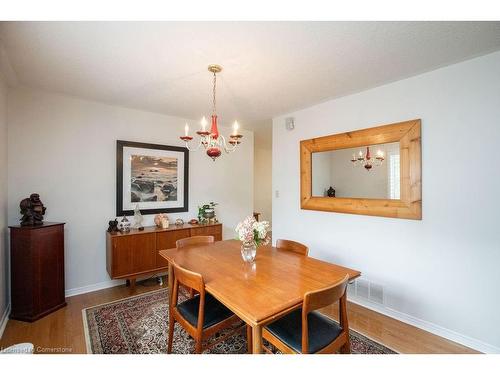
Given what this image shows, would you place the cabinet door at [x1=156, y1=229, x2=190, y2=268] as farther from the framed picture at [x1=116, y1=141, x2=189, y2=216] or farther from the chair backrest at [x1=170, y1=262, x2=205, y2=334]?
the chair backrest at [x1=170, y1=262, x2=205, y2=334]

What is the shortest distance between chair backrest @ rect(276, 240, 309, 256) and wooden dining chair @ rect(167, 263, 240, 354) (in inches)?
31.1

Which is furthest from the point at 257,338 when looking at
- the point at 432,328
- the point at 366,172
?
the point at 366,172

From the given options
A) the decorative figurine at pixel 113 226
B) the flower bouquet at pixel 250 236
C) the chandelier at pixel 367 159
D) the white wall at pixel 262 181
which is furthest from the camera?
the white wall at pixel 262 181

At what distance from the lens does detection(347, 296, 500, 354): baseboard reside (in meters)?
1.92

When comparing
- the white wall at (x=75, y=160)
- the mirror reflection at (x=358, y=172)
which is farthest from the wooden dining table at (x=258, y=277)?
the white wall at (x=75, y=160)

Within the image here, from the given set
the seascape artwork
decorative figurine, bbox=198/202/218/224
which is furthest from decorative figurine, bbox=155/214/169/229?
decorative figurine, bbox=198/202/218/224

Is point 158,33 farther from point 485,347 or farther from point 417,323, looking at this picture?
point 485,347

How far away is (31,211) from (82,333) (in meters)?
1.33

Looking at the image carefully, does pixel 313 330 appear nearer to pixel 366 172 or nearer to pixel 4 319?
pixel 366 172

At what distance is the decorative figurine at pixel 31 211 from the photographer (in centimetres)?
240

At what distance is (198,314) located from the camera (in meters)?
1.62

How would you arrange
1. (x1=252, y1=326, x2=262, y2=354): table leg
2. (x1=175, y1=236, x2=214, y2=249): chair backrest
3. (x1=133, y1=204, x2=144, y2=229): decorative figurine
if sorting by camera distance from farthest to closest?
(x1=133, y1=204, x2=144, y2=229): decorative figurine
(x1=175, y1=236, x2=214, y2=249): chair backrest
(x1=252, y1=326, x2=262, y2=354): table leg

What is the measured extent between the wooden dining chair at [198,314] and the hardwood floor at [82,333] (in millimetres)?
918

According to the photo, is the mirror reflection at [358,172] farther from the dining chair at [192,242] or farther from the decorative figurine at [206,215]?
the decorative figurine at [206,215]
